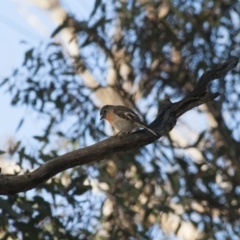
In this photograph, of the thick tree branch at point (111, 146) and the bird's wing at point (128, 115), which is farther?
the bird's wing at point (128, 115)

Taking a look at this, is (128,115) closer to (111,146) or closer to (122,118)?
(122,118)

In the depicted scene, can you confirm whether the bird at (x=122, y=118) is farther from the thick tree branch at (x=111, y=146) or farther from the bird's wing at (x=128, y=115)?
the thick tree branch at (x=111, y=146)

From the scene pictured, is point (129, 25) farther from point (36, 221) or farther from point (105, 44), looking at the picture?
point (36, 221)

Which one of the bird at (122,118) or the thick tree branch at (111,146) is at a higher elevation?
the bird at (122,118)

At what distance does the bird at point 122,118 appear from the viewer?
5.45 metres

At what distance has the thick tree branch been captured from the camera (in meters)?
4.40

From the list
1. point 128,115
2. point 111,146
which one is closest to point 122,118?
point 128,115

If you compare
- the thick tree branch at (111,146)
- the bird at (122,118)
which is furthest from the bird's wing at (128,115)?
the thick tree branch at (111,146)

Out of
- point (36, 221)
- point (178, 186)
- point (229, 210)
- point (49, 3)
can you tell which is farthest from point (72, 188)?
point (49, 3)

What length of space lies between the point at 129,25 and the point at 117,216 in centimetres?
157

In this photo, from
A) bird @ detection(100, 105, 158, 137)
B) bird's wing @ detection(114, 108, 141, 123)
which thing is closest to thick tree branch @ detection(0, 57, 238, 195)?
bird @ detection(100, 105, 158, 137)

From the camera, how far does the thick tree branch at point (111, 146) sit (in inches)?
173

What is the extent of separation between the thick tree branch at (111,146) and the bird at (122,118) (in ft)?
1.07

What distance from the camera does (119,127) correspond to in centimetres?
561
